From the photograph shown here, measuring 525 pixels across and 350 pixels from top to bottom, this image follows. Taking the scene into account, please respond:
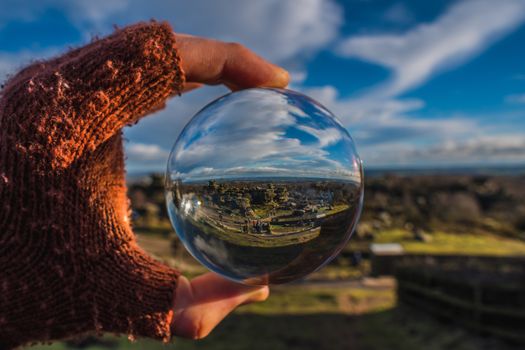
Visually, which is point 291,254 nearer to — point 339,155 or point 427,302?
point 339,155

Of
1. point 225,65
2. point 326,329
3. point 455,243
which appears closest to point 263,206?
point 225,65

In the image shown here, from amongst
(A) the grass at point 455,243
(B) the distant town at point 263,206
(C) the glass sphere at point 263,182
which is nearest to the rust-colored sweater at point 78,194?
(C) the glass sphere at point 263,182

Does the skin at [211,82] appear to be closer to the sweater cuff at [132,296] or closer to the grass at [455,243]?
the sweater cuff at [132,296]

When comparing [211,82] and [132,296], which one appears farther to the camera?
[211,82]

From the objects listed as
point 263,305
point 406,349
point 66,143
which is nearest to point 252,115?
point 66,143

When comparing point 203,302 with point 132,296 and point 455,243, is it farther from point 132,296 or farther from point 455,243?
point 455,243

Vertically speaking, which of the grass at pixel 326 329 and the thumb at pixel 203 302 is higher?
the thumb at pixel 203 302
